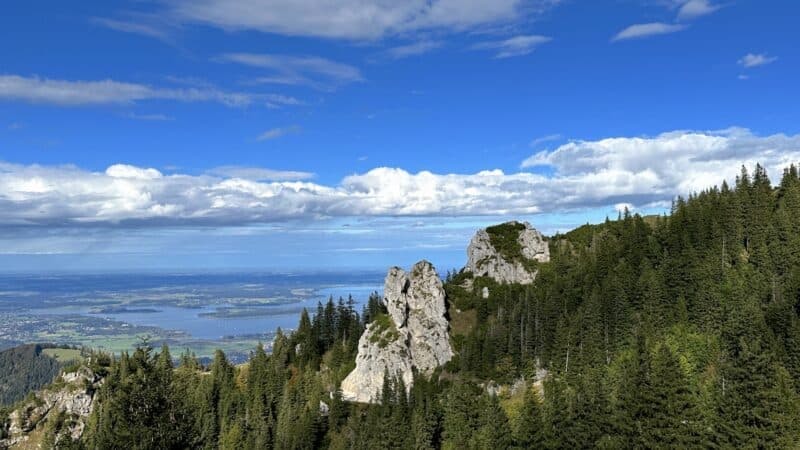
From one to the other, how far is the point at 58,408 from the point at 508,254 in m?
154

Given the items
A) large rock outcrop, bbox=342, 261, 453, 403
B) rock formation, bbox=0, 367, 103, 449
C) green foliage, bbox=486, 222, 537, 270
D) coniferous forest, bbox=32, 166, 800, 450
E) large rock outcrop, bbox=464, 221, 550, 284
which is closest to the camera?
coniferous forest, bbox=32, 166, 800, 450

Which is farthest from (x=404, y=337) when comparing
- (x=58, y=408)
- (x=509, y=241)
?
(x=58, y=408)

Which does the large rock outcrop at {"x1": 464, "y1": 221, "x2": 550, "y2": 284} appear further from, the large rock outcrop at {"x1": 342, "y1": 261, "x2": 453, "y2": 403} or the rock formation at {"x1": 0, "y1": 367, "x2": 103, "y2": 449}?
the rock formation at {"x1": 0, "y1": 367, "x2": 103, "y2": 449}

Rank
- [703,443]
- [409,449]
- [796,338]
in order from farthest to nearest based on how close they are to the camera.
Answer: [409,449] < [796,338] < [703,443]

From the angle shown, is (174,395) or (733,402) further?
(733,402)

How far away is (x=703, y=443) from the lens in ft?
172

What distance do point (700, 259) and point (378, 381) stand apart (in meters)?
67.9

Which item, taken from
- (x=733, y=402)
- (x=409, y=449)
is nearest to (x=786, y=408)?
(x=733, y=402)

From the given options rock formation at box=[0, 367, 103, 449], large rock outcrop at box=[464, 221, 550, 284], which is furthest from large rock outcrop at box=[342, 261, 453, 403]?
rock formation at box=[0, 367, 103, 449]

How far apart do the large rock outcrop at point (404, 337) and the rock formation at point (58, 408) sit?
10806cm

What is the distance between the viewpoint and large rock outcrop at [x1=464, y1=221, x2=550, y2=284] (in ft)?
471

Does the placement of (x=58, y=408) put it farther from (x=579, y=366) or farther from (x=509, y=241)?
(x=579, y=366)

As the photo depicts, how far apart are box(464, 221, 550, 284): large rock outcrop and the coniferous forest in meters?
4.08

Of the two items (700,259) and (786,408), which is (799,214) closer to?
(700,259)
